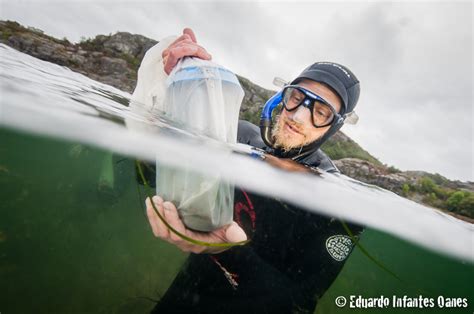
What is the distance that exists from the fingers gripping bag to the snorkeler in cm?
13

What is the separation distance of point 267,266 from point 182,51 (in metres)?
3.09

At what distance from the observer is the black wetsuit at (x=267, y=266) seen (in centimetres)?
295

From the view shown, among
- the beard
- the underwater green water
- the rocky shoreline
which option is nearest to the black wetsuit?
the underwater green water

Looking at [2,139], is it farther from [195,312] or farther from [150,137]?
[195,312]

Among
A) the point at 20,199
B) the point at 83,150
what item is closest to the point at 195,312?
the point at 83,150

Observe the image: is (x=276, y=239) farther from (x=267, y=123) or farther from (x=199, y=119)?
(x=199, y=119)

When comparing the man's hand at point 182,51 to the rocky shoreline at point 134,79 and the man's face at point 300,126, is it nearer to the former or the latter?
the man's face at point 300,126

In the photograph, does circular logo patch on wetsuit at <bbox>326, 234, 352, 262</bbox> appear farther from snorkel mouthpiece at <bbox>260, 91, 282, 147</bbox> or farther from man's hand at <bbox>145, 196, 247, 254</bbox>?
snorkel mouthpiece at <bbox>260, 91, 282, 147</bbox>

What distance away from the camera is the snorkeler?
2.91m

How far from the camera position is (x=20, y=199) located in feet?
13.4

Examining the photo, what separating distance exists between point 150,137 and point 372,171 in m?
28.9

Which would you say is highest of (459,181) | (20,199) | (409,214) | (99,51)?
(459,181)

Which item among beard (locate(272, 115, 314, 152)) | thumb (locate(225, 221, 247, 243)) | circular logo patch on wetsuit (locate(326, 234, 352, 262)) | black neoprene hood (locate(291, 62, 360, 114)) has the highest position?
black neoprene hood (locate(291, 62, 360, 114))

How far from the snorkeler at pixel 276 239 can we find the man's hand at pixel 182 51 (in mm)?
12
